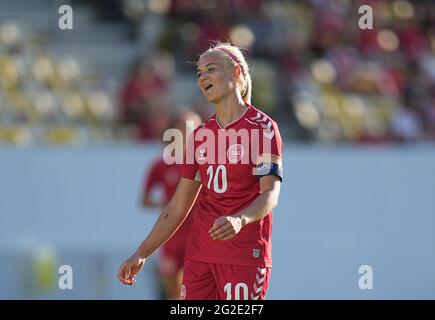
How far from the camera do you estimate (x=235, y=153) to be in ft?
20.6

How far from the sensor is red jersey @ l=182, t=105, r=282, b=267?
20.5 feet

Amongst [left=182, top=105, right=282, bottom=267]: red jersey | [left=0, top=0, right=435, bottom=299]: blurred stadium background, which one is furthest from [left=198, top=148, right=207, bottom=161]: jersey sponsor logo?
[left=0, top=0, right=435, bottom=299]: blurred stadium background

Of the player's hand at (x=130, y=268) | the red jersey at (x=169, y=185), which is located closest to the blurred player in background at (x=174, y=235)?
the red jersey at (x=169, y=185)

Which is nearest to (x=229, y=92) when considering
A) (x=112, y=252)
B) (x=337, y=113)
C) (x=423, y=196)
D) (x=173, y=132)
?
(x=173, y=132)

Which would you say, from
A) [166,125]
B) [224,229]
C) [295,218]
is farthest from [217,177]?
[295,218]

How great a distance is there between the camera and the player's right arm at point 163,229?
6355 millimetres

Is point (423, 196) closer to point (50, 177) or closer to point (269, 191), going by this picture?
point (50, 177)

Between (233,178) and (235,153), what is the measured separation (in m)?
0.14

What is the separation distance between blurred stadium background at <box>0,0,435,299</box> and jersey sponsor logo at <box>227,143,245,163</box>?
5326mm

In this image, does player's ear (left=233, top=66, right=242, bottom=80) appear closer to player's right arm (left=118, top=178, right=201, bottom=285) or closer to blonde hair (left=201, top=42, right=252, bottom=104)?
blonde hair (left=201, top=42, right=252, bottom=104)

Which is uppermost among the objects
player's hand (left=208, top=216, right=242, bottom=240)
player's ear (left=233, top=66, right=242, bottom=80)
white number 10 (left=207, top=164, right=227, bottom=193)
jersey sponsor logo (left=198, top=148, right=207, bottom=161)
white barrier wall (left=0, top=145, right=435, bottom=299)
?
player's ear (left=233, top=66, right=242, bottom=80)

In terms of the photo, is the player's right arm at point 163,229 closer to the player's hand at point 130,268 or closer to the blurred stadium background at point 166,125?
the player's hand at point 130,268

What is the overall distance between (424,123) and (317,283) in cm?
298

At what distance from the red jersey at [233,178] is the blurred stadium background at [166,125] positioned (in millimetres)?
5218
